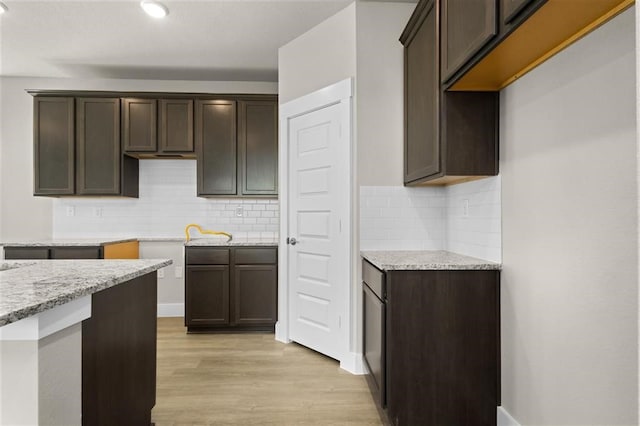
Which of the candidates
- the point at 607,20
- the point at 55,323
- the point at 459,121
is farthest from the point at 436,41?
the point at 55,323

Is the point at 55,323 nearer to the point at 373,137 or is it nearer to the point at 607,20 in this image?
the point at 607,20

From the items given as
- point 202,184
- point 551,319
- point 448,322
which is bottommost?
point 448,322

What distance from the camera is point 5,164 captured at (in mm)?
4340

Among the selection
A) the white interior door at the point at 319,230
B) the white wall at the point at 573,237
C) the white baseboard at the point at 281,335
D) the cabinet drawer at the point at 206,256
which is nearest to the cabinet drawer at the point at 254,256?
the cabinet drawer at the point at 206,256

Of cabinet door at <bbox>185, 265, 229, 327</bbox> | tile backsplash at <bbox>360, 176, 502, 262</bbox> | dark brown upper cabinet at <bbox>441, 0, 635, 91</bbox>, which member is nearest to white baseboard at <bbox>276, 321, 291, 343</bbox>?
cabinet door at <bbox>185, 265, 229, 327</bbox>

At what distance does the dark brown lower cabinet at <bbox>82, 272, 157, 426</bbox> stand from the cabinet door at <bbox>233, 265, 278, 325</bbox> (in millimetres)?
1785

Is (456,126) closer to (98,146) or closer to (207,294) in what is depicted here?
(207,294)

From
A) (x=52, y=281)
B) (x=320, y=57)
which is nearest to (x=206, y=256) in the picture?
(x=320, y=57)

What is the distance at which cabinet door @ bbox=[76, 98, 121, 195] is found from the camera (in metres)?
4.03

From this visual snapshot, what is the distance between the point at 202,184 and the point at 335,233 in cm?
182

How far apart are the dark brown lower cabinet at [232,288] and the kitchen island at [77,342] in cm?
179

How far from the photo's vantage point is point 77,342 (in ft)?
3.94

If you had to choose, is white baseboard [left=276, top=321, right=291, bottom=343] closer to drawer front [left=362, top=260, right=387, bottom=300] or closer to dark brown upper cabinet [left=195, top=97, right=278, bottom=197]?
drawer front [left=362, top=260, right=387, bottom=300]

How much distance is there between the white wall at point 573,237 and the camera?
1.22m
